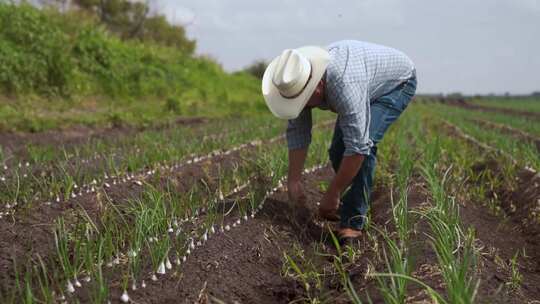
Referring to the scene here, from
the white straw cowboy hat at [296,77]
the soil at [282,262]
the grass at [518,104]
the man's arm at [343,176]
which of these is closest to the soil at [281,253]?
the soil at [282,262]

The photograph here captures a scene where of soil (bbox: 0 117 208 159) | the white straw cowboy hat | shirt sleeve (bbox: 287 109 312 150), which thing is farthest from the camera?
soil (bbox: 0 117 208 159)

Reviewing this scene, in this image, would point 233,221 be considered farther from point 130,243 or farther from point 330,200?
point 130,243

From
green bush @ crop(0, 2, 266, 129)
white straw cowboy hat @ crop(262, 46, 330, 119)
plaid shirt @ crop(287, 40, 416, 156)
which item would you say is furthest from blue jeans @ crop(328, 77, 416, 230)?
green bush @ crop(0, 2, 266, 129)

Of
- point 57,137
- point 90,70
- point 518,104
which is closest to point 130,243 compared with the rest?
point 57,137

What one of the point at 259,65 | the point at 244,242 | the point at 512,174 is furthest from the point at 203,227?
the point at 259,65

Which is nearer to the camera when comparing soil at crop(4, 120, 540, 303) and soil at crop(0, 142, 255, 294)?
soil at crop(4, 120, 540, 303)

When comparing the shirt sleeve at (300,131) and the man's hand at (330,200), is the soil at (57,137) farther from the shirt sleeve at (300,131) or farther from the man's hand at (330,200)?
the man's hand at (330,200)

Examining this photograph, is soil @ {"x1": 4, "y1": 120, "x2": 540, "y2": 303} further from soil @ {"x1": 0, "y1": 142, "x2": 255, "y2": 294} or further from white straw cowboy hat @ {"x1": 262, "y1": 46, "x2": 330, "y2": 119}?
white straw cowboy hat @ {"x1": 262, "y1": 46, "x2": 330, "y2": 119}

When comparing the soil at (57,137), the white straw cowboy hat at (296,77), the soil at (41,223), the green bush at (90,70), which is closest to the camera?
the soil at (41,223)

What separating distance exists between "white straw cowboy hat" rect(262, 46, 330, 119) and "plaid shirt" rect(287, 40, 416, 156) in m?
0.07

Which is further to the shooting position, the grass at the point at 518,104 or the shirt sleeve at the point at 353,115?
the grass at the point at 518,104

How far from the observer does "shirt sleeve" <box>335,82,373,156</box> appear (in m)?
2.56

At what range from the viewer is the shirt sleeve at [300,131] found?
3062mm

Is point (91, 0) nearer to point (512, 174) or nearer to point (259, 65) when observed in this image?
point (259, 65)
